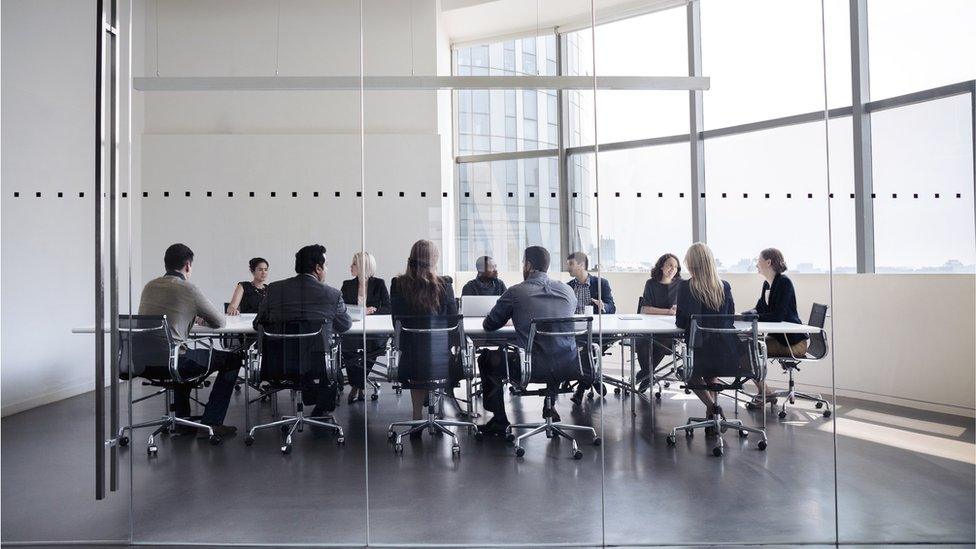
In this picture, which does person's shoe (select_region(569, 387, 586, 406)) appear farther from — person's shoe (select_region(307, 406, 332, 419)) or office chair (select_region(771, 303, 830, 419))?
person's shoe (select_region(307, 406, 332, 419))

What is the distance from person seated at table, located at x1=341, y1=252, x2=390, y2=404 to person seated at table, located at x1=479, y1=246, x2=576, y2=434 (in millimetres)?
574

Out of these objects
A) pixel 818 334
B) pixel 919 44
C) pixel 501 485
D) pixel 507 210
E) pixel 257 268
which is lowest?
pixel 501 485

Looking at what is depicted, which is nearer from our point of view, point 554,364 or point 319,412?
point 319,412

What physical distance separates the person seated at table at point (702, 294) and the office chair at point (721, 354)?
0.02m

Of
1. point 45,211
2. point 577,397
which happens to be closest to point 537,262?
point 577,397

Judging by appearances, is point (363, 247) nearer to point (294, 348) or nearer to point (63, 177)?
point (294, 348)

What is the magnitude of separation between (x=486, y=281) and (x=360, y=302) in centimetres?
66

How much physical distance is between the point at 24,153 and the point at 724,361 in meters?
3.93

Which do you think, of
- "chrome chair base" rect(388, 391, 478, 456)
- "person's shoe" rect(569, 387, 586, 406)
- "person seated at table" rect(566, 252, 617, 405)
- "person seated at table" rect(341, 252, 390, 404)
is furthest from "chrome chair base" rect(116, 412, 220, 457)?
"person seated at table" rect(566, 252, 617, 405)

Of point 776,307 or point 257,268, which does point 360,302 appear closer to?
point 257,268

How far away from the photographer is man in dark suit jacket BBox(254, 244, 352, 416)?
3.08 m

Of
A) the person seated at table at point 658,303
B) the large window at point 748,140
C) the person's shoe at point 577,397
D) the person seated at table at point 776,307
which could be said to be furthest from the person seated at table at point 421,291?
the person seated at table at point 776,307

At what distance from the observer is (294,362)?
309 cm

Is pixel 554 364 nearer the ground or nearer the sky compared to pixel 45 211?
nearer the ground
